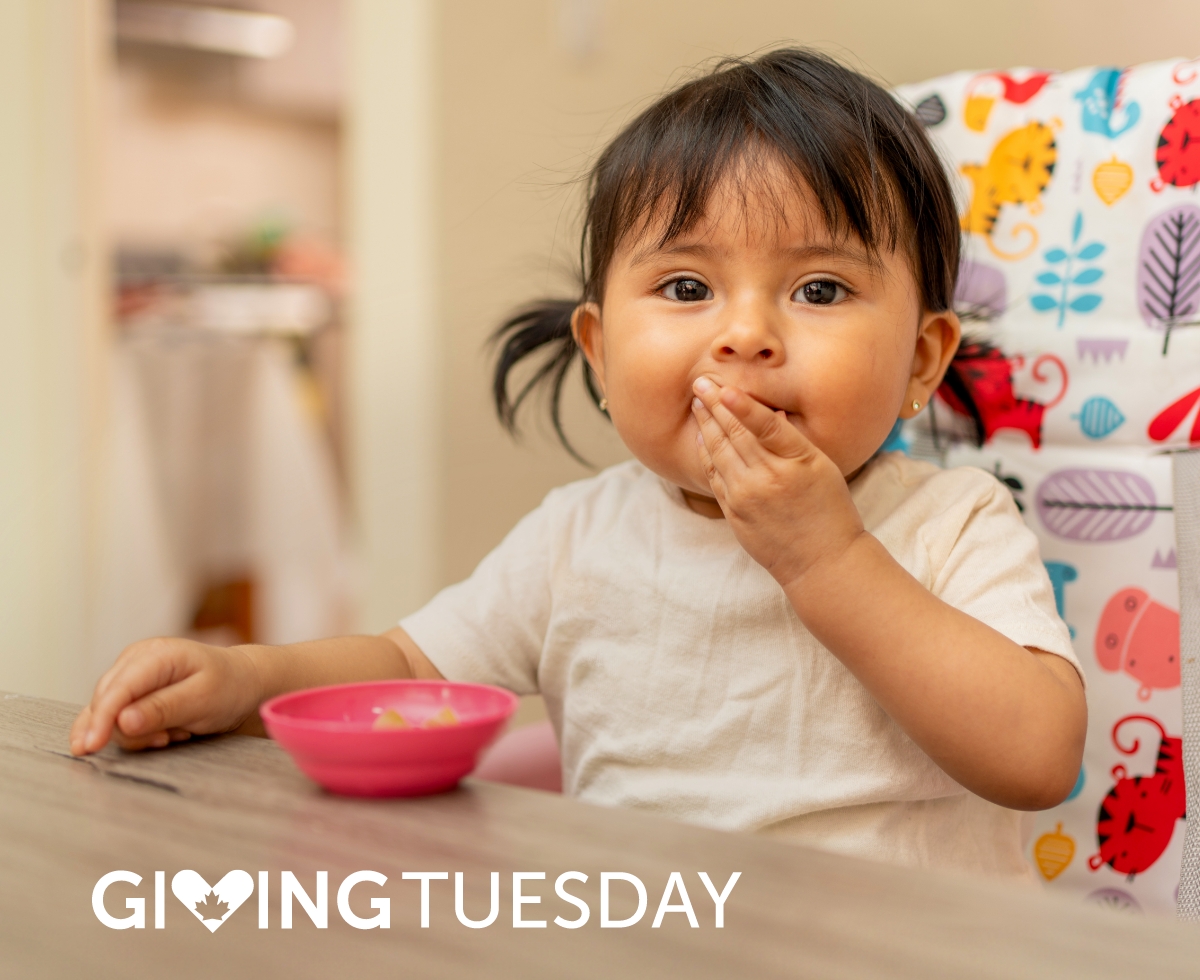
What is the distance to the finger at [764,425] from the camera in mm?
637

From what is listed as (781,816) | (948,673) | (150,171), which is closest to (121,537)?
(781,816)

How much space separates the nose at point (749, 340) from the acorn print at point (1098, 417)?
36 cm

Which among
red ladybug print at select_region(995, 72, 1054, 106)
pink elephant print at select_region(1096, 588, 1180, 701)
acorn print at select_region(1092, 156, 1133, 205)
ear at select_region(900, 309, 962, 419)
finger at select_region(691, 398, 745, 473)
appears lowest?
pink elephant print at select_region(1096, 588, 1180, 701)

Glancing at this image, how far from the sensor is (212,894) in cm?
34

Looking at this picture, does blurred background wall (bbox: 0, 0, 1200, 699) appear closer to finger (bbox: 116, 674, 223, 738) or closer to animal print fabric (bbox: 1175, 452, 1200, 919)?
finger (bbox: 116, 674, 223, 738)

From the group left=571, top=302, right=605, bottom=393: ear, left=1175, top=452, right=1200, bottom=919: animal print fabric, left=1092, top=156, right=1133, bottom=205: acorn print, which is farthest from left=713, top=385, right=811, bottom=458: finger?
left=1092, top=156, right=1133, bottom=205: acorn print

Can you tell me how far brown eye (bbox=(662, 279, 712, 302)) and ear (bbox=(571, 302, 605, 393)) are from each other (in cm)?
12

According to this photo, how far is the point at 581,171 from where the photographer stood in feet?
2.94

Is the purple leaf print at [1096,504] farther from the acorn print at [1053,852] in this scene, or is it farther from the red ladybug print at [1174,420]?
the acorn print at [1053,852]

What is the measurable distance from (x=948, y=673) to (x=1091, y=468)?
1.25 ft

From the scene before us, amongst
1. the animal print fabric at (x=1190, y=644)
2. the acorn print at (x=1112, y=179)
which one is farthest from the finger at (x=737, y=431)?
the acorn print at (x=1112, y=179)

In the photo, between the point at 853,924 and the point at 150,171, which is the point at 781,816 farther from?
the point at 150,171

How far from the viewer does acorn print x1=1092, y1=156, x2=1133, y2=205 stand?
3.00 ft

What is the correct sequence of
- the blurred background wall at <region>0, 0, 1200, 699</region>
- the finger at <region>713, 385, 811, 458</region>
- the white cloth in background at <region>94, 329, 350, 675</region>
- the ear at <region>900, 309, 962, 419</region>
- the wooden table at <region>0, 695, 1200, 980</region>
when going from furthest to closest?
the white cloth in background at <region>94, 329, 350, 675</region>, the blurred background wall at <region>0, 0, 1200, 699</region>, the ear at <region>900, 309, 962, 419</region>, the finger at <region>713, 385, 811, 458</region>, the wooden table at <region>0, 695, 1200, 980</region>
